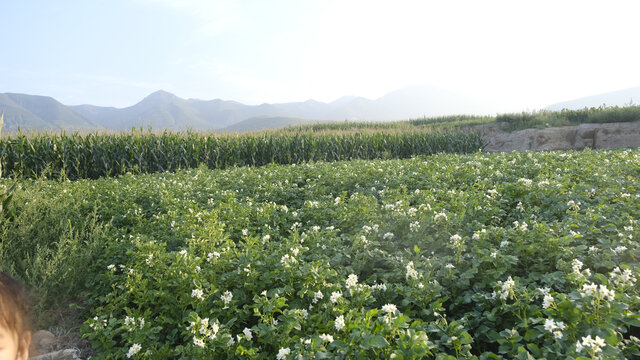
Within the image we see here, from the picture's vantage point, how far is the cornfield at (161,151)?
13.3 metres

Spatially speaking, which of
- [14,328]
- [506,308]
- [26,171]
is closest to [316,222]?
[506,308]

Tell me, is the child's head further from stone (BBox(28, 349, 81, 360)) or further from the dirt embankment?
the dirt embankment

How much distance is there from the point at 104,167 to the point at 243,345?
14.5 metres

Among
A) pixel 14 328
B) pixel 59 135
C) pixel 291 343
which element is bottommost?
pixel 291 343

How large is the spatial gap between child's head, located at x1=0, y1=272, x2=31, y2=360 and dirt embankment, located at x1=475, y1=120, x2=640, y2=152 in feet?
82.0

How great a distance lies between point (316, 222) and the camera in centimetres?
545

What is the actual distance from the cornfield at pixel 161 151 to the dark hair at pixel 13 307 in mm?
10377

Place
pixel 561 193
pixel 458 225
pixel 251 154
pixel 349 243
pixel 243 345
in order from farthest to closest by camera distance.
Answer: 1. pixel 251 154
2. pixel 561 193
3. pixel 349 243
4. pixel 458 225
5. pixel 243 345

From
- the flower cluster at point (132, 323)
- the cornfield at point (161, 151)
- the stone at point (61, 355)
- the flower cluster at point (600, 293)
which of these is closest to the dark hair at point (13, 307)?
the flower cluster at point (132, 323)

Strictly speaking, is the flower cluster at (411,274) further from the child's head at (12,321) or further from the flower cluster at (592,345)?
the child's head at (12,321)

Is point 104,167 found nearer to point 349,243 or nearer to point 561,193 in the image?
point 349,243

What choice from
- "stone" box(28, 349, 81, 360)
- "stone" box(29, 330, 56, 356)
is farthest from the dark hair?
"stone" box(29, 330, 56, 356)

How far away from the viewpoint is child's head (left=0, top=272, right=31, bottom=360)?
219 cm

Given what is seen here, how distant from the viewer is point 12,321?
7.55 feet
